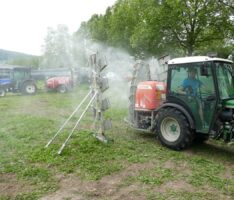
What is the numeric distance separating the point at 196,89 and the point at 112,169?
7.23 feet

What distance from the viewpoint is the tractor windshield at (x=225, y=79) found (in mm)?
5391

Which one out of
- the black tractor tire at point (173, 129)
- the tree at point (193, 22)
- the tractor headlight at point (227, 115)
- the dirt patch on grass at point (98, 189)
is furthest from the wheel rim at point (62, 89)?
the dirt patch on grass at point (98, 189)

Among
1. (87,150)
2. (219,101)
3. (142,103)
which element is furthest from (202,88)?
(87,150)

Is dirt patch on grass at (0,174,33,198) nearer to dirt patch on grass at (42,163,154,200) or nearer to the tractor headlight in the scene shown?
dirt patch on grass at (42,163,154,200)

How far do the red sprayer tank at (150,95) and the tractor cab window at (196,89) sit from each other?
592 millimetres

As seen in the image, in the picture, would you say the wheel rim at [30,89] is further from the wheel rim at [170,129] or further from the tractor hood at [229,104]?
the tractor hood at [229,104]

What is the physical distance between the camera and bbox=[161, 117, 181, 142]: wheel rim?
19.5 feet

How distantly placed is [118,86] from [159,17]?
20.0 ft

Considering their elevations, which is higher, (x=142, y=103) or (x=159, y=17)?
(x=159, y=17)

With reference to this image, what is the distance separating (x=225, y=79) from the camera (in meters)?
5.61

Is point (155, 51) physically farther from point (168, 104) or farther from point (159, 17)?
point (168, 104)

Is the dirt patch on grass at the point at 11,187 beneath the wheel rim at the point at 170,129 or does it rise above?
beneath

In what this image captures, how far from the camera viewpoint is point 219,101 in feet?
17.3

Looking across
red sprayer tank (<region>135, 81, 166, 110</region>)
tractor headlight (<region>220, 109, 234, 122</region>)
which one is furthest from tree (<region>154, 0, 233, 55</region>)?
tractor headlight (<region>220, 109, 234, 122</region>)
